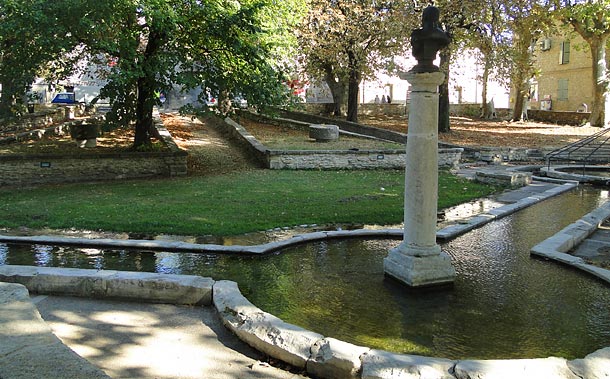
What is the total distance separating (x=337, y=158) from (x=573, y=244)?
1046 centimetres

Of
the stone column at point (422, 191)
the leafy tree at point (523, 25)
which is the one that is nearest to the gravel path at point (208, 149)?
the stone column at point (422, 191)

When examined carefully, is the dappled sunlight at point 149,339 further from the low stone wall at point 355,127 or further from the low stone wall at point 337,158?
the low stone wall at point 355,127

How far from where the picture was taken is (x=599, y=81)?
27.6m

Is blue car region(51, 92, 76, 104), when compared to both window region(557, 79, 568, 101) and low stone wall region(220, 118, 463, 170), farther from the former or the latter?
window region(557, 79, 568, 101)

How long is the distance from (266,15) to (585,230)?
1120 centimetres

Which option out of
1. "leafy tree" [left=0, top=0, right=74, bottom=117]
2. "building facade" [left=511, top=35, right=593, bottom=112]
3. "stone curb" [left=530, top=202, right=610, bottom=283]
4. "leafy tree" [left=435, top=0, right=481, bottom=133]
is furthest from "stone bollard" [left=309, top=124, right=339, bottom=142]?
"building facade" [left=511, top=35, right=593, bottom=112]

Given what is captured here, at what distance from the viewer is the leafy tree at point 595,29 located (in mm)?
23375

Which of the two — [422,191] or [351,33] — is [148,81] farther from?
[351,33]

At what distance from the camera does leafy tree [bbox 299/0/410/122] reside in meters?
21.8

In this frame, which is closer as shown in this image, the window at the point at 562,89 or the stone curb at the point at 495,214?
the stone curb at the point at 495,214

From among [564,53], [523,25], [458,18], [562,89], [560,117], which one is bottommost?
[560,117]

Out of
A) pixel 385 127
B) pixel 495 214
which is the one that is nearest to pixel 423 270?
pixel 495 214

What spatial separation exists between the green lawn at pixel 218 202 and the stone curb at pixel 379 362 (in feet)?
13.3

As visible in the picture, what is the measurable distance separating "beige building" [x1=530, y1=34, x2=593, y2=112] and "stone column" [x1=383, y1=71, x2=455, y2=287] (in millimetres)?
34431
